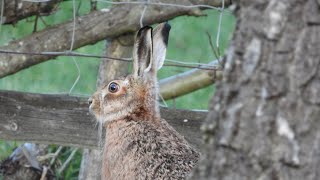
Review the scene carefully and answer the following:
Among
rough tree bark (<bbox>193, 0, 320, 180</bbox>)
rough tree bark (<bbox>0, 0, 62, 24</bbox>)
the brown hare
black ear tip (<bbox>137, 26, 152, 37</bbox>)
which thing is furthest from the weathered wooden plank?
rough tree bark (<bbox>193, 0, 320, 180</bbox>)

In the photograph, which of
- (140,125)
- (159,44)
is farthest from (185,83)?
(140,125)

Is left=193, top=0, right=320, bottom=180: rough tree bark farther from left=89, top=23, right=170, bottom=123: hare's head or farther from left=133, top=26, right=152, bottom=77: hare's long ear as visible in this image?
left=89, top=23, right=170, bottom=123: hare's head

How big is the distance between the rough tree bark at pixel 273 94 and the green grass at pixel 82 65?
3460 mm

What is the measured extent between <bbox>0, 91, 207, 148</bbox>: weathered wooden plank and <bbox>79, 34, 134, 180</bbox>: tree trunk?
8.5 inches

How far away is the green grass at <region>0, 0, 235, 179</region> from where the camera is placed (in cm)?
654

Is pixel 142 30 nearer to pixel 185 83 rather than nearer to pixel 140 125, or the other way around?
pixel 140 125

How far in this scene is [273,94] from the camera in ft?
7.63

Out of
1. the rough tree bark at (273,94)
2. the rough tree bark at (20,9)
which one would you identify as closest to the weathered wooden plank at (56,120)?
the rough tree bark at (20,9)

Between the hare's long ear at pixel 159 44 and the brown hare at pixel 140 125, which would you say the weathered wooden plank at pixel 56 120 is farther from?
the hare's long ear at pixel 159 44

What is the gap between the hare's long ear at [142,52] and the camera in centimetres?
514

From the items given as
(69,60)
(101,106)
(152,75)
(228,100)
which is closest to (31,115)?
(101,106)

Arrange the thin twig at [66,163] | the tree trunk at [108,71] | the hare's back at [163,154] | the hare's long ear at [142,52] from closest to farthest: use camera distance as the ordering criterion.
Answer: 1. the hare's back at [163,154]
2. the hare's long ear at [142,52]
3. the tree trunk at [108,71]
4. the thin twig at [66,163]

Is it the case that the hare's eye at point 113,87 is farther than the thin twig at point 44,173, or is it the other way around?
the thin twig at point 44,173

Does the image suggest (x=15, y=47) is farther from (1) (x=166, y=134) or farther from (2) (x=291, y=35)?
(2) (x=291, y=35)
